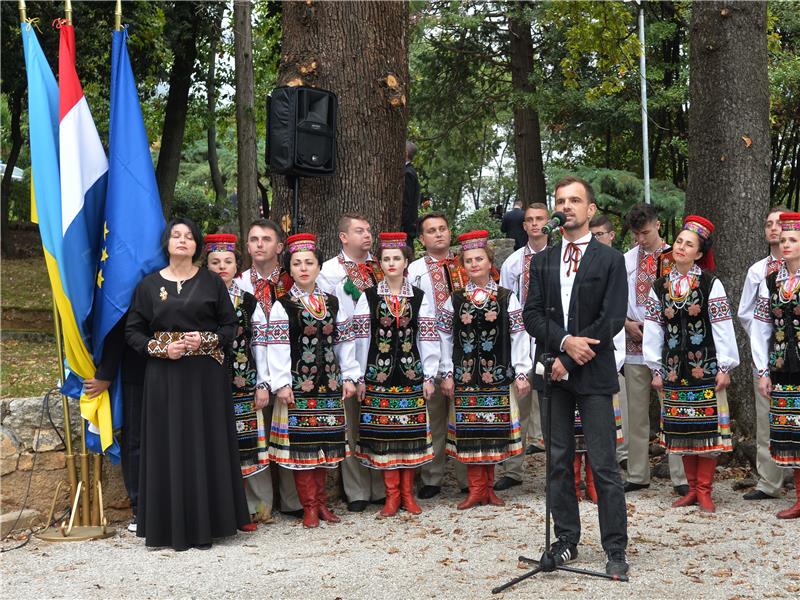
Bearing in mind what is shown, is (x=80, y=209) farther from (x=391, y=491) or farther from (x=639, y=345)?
(x=639, y=345)

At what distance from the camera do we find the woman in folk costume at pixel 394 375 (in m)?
6.80

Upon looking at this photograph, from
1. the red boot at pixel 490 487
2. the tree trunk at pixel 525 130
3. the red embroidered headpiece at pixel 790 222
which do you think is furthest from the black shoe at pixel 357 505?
the tree trunk at pixel 525 130

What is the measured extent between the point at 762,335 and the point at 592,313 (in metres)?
2.07

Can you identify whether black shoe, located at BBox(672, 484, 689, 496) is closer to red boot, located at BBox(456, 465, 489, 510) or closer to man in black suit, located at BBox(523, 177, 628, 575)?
red boot, located at BBox(456, 465, 489, 510)

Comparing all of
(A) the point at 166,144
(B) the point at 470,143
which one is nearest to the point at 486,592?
(A) the point at 166,144

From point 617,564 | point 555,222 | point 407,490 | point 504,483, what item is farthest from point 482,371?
point 555,222

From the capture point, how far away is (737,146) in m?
8.02

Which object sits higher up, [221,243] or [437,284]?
[221,243]

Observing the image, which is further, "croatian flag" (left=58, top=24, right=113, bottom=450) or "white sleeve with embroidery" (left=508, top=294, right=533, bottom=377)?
"white sleeve with embroidery" (left=508, top=294, right=533, bottom=377)

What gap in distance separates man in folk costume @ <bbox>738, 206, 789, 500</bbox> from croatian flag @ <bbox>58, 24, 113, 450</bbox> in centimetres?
446

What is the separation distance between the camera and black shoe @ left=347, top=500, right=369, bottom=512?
22.8ft

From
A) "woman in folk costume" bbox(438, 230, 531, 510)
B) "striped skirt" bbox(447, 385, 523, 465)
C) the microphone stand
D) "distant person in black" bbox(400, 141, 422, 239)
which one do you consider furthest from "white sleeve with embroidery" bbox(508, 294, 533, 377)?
"distant person in black" bbox(400, 141, 422, 239)

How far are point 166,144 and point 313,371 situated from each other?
13.4m

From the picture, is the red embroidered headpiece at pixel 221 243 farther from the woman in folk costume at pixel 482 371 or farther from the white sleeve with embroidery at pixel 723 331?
the white sleeve with embroidery at pixel 723 331
